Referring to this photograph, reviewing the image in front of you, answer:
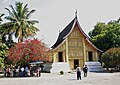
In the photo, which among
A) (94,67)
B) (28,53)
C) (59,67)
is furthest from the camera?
(94,67)

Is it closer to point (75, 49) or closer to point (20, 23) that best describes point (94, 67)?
point (75, 49)

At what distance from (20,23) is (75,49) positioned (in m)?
11.4

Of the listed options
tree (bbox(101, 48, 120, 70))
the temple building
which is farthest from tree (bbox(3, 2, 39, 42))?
tree (bbox(101, 48, 120, 70))

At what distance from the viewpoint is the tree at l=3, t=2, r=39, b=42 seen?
4416 centimetres

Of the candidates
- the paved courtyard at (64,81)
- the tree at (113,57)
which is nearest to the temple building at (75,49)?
the tree at (113,57)

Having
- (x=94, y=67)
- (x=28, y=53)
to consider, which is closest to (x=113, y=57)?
(x=94, y=67)

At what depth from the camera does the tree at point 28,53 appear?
30500 millimetres

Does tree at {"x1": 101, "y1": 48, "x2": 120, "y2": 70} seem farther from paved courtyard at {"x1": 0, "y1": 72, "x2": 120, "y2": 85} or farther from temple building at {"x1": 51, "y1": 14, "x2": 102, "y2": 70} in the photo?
paved courtyard at {"x1": 0, "y1": 72, "x2": 120, "y2": 85}

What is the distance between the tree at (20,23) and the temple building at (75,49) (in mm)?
7328

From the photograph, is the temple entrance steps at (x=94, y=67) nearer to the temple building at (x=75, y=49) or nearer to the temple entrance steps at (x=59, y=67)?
the temple building at (x=75, y=49)

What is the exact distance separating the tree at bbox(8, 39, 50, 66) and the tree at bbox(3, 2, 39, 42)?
12.5 meters

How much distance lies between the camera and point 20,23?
1751 inches

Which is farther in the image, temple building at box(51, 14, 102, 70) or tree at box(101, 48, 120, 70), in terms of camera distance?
temple building at box(51, 14, 102, 70)

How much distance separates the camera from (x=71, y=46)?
4100cm
